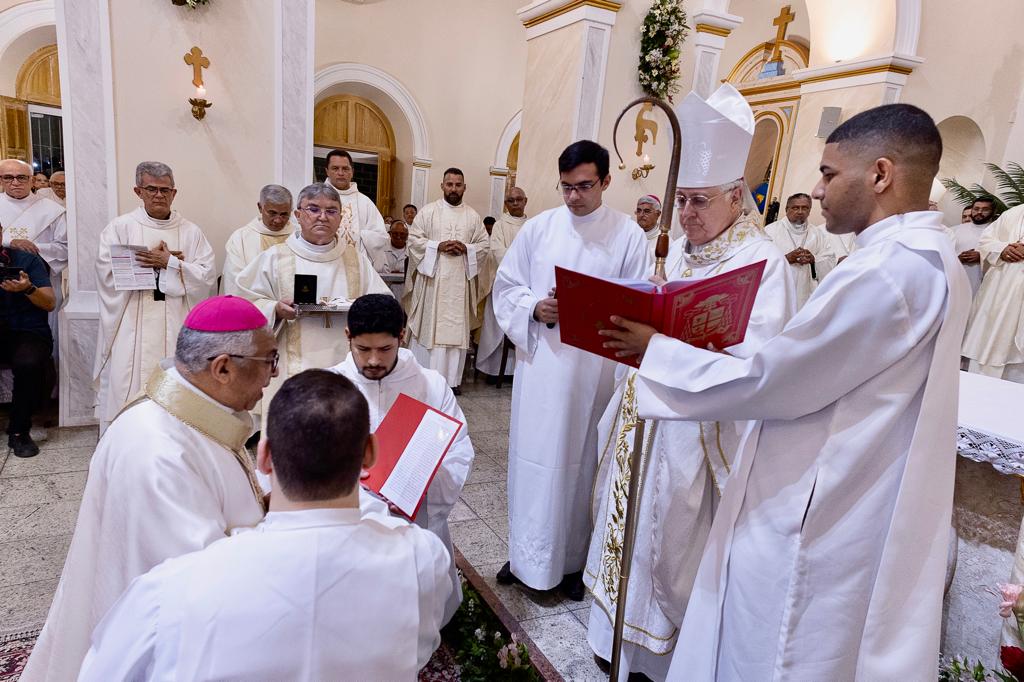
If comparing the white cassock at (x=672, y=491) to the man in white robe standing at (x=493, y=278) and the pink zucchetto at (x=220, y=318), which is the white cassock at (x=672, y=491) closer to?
the pink zucchetto at (x=220, y=318)

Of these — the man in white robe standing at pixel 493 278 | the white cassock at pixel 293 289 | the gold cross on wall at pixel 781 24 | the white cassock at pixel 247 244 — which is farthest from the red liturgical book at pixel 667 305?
the gold cross on wall at pixel 781 24

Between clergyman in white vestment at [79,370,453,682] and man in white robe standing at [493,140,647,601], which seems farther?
man in white robe standing at [493,140,647,601]

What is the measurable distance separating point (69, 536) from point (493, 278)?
15.9 feet

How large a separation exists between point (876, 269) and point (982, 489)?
177 centimetres

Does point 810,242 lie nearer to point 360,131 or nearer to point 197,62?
point 197,62

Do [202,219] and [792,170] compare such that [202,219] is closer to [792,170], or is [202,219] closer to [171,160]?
[171,160]

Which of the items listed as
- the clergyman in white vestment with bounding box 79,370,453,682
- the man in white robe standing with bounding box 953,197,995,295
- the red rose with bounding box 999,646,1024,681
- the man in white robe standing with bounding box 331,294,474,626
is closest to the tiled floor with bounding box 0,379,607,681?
the man in white robe standing with bounding box 331,294,474,626

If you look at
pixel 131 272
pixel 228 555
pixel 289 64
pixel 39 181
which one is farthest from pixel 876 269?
pixel 39 181

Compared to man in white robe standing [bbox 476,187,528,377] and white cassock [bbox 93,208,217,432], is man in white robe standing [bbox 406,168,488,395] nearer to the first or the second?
man in white robe standing [bbox 476,187,528,377]

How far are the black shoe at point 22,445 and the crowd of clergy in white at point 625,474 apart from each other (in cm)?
315

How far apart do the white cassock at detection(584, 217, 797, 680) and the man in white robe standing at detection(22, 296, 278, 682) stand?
142cm

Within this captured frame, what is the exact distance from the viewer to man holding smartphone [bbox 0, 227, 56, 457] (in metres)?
4.38

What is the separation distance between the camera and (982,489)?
2.64 m

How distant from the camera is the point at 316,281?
4.00m
